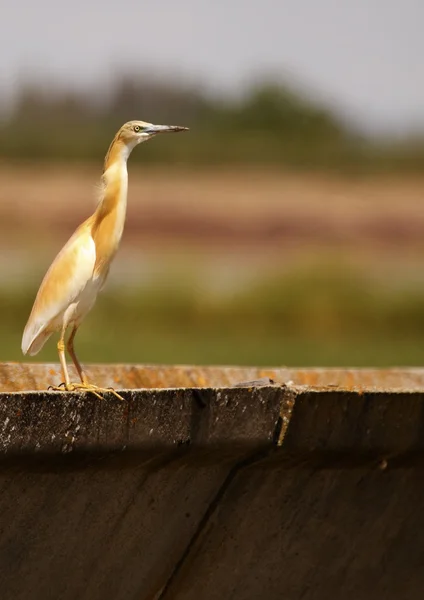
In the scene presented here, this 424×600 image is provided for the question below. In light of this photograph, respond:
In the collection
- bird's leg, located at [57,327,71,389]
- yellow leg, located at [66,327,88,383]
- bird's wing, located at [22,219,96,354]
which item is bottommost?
yellow leg, located at [66,327,88,383]

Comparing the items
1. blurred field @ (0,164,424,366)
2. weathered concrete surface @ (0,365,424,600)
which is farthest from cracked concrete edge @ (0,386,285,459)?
blurred field @ (0,164,424,366)

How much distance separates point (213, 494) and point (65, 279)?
1.06 metres

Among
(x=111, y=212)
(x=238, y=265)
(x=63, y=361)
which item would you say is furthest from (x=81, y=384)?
(x=238, y=265)

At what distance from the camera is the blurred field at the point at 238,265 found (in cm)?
1820

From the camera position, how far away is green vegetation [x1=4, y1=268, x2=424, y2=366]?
1703 centimetres

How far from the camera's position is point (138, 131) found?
362 centimetres

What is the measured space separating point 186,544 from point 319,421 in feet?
1.05

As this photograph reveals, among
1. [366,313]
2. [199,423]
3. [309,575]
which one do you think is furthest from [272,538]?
[366,313]

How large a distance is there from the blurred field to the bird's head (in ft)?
35.0

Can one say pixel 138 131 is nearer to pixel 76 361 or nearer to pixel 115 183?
pixel 115 183

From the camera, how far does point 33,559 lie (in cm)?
245

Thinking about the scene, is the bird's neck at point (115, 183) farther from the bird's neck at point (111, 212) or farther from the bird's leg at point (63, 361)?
the bird's leg at point (63, 361)

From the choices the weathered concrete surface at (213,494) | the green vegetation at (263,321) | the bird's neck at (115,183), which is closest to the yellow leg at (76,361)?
the bird's neck at (115,183)

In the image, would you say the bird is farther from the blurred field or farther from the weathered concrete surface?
the blurred field
